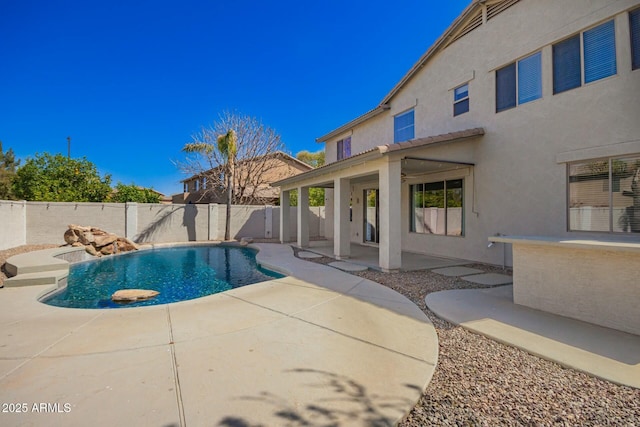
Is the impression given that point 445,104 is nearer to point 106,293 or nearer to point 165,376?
point 165,376

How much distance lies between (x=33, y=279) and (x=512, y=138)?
14.0m

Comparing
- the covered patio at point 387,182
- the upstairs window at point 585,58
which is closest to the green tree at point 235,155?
the covered patio at point 387,182

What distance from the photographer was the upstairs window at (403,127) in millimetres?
13109

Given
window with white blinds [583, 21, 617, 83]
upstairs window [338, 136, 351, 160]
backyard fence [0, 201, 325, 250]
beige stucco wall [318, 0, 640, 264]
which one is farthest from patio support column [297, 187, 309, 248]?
window with white blinds [583, 21, 617, 83]

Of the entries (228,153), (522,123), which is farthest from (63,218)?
(522,123)

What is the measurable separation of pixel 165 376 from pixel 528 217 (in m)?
9.83

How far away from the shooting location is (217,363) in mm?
3328

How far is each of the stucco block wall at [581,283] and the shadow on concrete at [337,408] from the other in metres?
3.91

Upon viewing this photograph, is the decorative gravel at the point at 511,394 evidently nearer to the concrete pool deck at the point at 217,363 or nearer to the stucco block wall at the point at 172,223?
the concrete pool deck at the point at 217,363

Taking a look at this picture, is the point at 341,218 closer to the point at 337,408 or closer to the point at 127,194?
the point at 337,408

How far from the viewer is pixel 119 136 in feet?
97.1

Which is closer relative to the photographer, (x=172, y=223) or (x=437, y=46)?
(x=437, y=46)

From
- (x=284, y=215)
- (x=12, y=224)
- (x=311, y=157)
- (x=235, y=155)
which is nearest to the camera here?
(x=12, y=224)

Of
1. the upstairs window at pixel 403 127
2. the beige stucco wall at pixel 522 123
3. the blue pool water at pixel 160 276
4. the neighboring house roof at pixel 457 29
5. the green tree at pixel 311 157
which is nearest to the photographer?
the beige stucco wall at pixel 522 123
